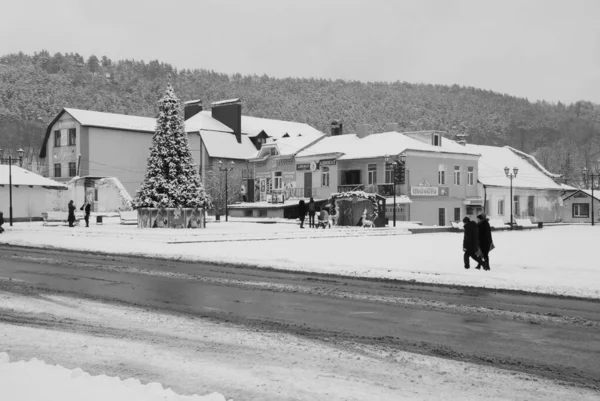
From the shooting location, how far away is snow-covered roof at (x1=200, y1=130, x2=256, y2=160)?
68.3m

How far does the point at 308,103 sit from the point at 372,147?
58.9 metres

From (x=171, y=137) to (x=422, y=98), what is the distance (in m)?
80.7

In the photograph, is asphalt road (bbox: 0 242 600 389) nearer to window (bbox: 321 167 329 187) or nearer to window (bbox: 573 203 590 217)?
window (bbox: 321 167 329 187)

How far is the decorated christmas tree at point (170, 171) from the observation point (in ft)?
122

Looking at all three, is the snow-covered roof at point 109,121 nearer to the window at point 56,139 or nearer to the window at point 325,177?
the window at point 56,139

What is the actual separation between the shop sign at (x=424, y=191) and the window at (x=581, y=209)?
2896 cm

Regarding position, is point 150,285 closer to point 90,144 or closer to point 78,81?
point 90,144

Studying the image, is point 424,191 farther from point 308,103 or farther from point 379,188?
point 308,103

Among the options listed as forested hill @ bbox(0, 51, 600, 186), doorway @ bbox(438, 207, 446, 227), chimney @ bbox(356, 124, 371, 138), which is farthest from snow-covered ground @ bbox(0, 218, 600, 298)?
forested hill @ bbox(0, 51, 600, 186)

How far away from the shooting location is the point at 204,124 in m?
71.2

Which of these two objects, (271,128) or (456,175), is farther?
(271,128)

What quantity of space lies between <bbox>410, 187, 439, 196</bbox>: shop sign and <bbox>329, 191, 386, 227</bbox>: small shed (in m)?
8.05

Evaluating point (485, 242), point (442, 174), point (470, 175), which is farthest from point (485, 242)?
point (470, 175)

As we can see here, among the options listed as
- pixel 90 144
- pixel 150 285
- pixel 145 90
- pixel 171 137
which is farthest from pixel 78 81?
pixel 150 285
